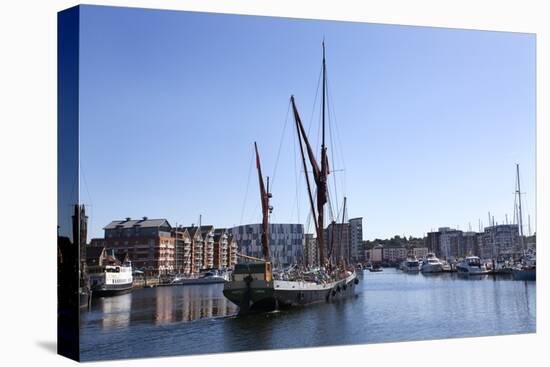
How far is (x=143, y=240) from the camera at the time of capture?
18.5 m

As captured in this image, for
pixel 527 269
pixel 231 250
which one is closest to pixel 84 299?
pixel 231 250

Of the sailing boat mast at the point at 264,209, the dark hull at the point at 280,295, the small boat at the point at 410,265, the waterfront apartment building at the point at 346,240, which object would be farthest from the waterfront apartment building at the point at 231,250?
the small boat at the point at 410,265

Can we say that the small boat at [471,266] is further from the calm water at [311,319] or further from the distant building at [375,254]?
the distant building at [375,254]

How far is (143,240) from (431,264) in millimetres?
9296

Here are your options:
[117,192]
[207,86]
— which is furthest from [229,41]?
[117,192]

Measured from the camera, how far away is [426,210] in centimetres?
2138

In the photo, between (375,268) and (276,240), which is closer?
(276,240)

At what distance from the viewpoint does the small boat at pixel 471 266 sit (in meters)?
25.2

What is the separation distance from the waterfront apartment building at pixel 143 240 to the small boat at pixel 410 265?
6382mm

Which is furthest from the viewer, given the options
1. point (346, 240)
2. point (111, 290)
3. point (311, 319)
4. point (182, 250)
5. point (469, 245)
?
point (469, 245)

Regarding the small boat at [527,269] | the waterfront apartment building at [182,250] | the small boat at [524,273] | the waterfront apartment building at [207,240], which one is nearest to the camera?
the waterfront apartment building at [207,240]

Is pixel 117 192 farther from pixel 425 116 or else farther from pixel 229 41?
pixel 425 116

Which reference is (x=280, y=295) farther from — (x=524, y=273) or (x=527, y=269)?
(x=524, y=273)

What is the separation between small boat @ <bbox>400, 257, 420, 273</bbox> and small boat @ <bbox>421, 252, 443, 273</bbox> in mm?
174
